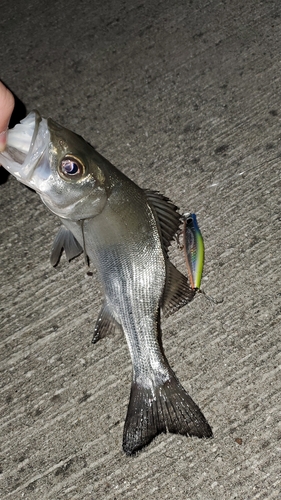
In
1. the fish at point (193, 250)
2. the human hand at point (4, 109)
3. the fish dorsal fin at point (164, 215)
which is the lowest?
the fish at point (193, 250)

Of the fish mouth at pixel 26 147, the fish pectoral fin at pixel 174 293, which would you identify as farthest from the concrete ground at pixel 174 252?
the fish mouth at pixel 26 147

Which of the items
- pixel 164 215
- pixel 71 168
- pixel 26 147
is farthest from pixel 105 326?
pixel 26 147

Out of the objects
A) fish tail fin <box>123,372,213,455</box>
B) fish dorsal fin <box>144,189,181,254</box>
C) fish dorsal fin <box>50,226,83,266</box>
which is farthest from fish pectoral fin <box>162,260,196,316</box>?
fish dorsal fin <box>50,226,83,266</box>

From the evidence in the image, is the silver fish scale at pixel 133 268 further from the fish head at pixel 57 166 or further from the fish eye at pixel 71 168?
the fish eye at pixel 71 168

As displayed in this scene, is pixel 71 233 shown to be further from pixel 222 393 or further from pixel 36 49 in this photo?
pixel 36 49

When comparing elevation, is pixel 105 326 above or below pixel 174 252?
above

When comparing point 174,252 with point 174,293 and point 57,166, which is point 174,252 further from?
point 57,166

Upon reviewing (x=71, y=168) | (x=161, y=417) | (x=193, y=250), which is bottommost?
(x=161, y=417)

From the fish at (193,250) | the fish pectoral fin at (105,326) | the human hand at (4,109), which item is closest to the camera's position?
the human hand at (4,109)
